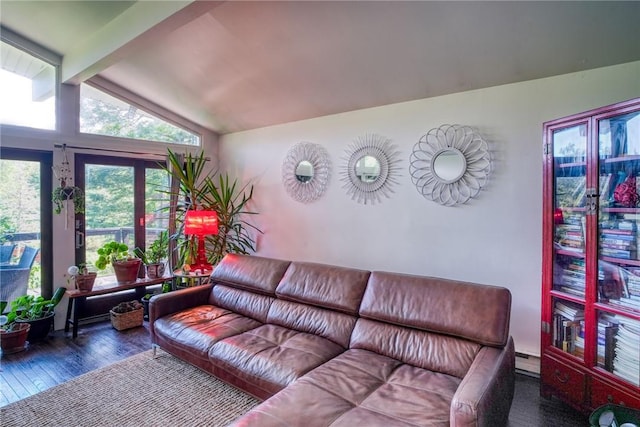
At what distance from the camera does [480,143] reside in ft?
9.02

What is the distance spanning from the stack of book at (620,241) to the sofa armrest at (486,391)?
2.64ft

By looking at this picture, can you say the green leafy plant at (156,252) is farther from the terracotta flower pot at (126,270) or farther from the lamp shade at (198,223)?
the lamp shade at (198,223)

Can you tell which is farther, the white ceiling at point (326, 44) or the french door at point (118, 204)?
the french door at point (118, 204)

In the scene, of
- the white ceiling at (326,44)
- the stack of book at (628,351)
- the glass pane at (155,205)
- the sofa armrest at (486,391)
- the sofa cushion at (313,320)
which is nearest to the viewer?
the sofa armrest at (486,391)

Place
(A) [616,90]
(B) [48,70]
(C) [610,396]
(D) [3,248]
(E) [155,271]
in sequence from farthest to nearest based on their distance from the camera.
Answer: (E) [155,271], (B) [48,70], (D) [3,248], (A) [616,90], (C) [610,396]

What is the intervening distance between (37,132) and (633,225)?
493 cm

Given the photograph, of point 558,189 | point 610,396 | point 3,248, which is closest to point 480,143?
point 558,189

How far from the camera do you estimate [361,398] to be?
168 cm

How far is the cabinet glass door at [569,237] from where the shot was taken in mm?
2123

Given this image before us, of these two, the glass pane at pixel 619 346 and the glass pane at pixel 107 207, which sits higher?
the glass pane at pixel 107 207

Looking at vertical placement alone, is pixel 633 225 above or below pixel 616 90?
below

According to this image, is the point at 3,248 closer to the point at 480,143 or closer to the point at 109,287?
the point at 109,287

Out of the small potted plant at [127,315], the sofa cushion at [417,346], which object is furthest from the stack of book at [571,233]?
the small potted plant at [127,315]

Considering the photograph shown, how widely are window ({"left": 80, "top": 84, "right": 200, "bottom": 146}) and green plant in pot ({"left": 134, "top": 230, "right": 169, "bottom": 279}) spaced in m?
1.30
